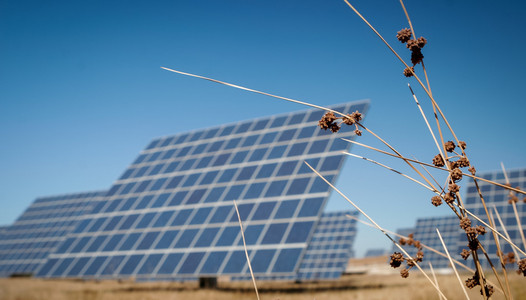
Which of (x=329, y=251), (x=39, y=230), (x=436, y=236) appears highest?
(x=436, y=236)

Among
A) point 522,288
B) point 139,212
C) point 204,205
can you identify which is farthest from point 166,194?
point 522,288

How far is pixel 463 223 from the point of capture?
4.17 ft

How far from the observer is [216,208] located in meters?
12.4

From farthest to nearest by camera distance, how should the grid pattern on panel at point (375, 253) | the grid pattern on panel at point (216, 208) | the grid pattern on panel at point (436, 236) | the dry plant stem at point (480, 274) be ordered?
the grid pattern on panel at point (375, 253), the grid pattern on panel at point (436, 236), the grid pattern on panel at point (216, 208), the dry plant stem at point (480, 274)

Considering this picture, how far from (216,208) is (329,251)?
16.7 meters

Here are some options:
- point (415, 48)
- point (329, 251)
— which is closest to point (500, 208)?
point (329, 251)

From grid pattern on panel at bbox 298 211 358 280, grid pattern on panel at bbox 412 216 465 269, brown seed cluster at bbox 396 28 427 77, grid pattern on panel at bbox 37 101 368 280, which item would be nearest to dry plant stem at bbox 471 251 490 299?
brown seed cluster at bbox 396 28 427 77

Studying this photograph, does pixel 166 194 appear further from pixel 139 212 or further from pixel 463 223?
pixel 463 223

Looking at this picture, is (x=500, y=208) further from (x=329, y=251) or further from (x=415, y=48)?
(x=415, y=48)

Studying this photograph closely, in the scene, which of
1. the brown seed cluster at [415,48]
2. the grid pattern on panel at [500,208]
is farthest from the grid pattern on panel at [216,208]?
the grid pattern on panel at [500,208]

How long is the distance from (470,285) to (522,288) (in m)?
7.53

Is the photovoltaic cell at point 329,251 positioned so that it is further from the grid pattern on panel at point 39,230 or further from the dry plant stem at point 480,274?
the dry plant stem at point 480,274

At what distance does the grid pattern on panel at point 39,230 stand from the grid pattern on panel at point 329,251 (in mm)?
15500

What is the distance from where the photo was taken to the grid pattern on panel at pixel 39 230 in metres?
24.0
